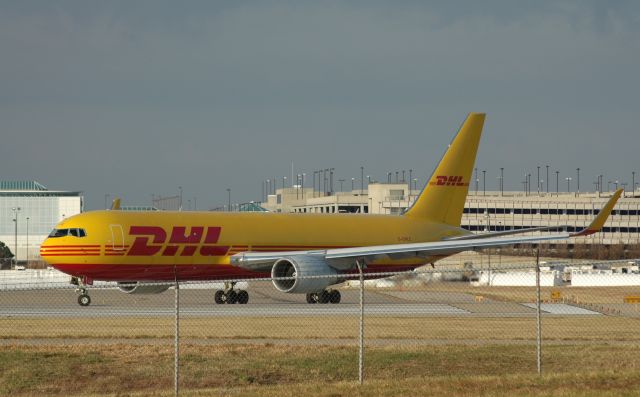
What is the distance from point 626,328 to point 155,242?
62.6ft

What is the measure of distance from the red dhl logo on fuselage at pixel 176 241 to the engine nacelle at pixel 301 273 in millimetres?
2675

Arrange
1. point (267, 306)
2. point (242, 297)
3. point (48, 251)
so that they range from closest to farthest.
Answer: point (267, 306) → point (48, 251) → point (242, 297)

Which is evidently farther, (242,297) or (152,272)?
(242,297)

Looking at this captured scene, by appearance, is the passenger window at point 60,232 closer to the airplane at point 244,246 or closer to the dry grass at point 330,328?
the airplane at point 244,246

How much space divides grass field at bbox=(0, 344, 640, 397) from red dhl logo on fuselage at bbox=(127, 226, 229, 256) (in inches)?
725

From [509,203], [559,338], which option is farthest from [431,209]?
[509,203]

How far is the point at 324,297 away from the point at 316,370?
23902 mm

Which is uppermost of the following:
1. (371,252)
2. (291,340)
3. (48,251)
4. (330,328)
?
(48,251)

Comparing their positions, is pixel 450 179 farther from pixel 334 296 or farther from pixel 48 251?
pixel 48 251

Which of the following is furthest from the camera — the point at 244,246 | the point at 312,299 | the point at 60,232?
the point at 244,246

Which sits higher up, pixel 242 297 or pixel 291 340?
pixel 291 340

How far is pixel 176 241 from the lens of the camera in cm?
4388

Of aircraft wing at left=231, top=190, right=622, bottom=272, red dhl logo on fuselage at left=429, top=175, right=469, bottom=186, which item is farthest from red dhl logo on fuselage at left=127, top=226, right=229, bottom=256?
red dhl logo on fuselage at left=429, top=175, right=469, bottom=186

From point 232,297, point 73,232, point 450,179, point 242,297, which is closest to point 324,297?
point 242,297
